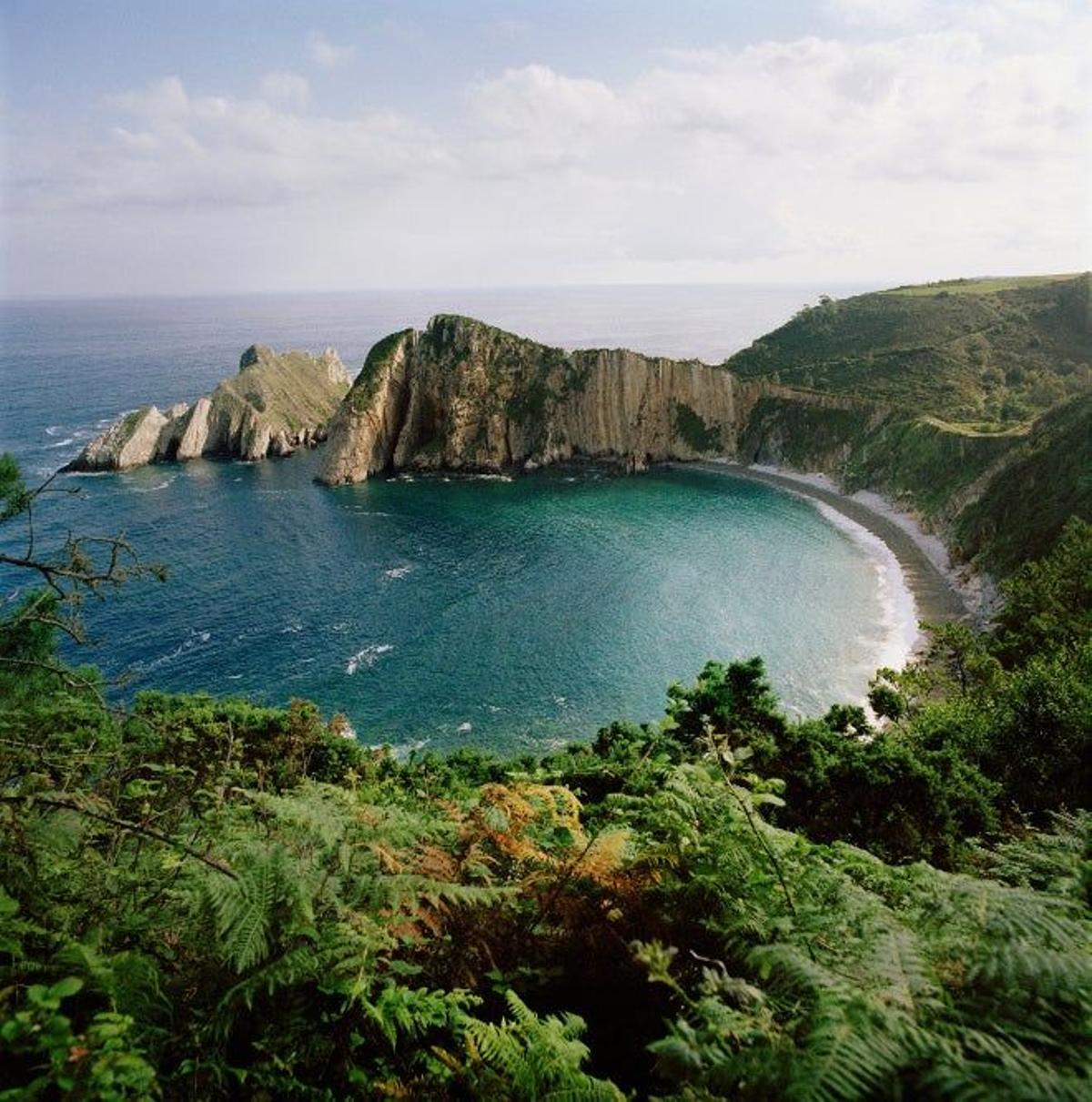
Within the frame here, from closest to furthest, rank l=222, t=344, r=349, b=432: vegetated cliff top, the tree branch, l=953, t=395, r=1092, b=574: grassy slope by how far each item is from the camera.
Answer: the tree branch, l=953, t=395, r=1092, b=574: grassy slope, l=222, t=344, r=349, b=432: vegetated cliff top

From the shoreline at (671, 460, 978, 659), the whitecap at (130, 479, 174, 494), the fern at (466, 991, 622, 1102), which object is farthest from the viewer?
the whitecap at (130, 479, 174, 494)

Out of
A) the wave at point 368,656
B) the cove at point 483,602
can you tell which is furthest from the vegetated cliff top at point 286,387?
the wave at point 368,656

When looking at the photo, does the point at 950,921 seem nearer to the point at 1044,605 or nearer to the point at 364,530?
the point at 1044,605

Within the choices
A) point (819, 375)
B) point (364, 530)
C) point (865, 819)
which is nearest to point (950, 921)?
point (865, 819)

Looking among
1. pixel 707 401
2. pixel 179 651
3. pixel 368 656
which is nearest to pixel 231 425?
Answer: pixel 179 651

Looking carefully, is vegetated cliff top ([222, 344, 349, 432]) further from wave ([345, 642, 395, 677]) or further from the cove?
wave ([345, 642, 395, 677])

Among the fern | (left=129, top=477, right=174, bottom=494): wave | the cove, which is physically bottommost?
the cove

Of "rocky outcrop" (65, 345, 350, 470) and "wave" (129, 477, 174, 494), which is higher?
"rocky outcrop" (65, 345, 350, 470)

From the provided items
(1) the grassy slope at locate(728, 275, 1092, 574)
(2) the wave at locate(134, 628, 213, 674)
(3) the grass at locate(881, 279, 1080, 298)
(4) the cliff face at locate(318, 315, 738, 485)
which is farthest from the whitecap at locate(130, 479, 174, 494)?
(3) the grass at locate(881, 279, 1080, 298)
